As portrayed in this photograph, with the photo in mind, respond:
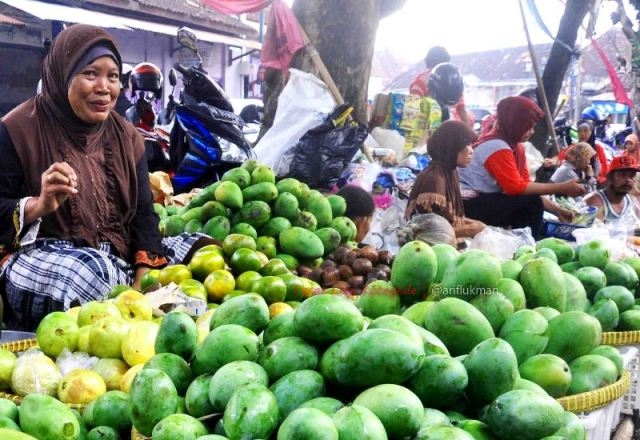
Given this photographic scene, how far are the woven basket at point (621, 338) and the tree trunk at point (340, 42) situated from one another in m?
3.88

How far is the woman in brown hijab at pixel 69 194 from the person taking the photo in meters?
2.69

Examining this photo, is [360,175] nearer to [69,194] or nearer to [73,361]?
[69,194]

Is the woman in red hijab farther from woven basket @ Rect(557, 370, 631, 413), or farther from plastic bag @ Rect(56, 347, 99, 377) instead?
plastic bag @ Rect(56, 347, 99, 377)

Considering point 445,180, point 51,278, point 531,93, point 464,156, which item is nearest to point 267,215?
point 51,278

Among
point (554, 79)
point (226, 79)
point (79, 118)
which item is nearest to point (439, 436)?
point (79, 118)

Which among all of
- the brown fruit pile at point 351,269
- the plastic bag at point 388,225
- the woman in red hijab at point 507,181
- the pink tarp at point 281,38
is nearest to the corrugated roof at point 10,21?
the pink tarp at point 281,38

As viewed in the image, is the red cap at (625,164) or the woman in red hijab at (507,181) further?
the red cap at (625,164)

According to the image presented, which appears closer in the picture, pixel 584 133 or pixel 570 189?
pixel 570 189

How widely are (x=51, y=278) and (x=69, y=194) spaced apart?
35 centimetres

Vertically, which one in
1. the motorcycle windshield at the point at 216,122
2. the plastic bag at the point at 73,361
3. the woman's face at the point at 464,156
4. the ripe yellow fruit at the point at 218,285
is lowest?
the plastic bag at the point at 73,361

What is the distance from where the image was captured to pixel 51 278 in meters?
2.69

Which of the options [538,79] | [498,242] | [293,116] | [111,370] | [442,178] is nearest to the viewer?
[111,370]

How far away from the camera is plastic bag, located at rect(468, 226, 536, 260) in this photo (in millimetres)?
3951

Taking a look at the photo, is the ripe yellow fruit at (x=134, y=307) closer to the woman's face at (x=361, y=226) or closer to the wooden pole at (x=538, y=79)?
the woman's face at (x=361, y=226)
